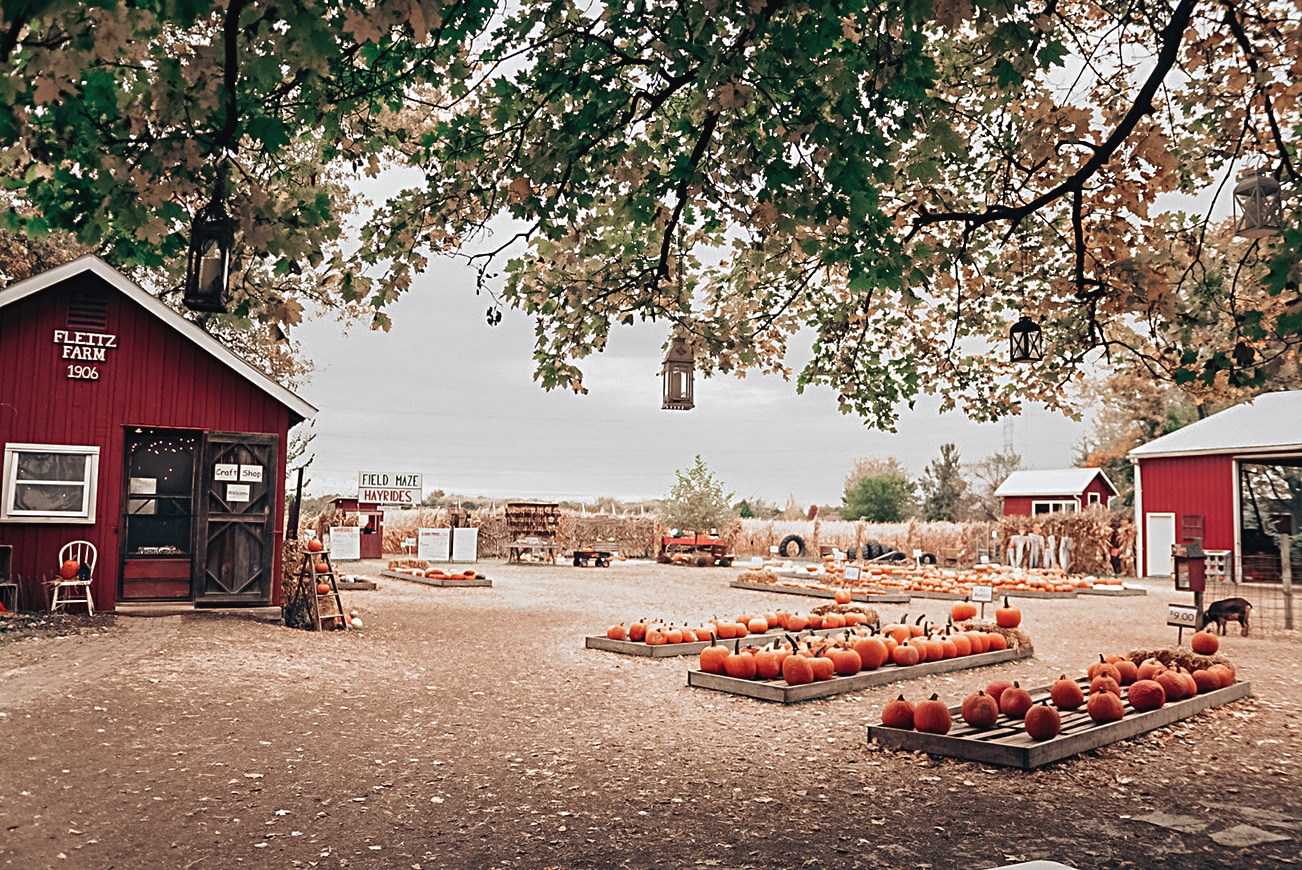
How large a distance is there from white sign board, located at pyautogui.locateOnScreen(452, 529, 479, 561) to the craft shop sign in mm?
17446

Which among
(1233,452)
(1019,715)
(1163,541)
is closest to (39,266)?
(1019,715)

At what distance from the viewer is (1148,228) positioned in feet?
23.3

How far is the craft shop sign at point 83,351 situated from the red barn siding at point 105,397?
7 centimetres

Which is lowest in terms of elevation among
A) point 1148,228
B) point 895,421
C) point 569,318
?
point 895,421

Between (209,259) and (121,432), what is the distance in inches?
404

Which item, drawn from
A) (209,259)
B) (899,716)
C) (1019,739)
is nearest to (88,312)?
(209,259)

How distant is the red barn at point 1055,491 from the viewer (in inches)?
1377

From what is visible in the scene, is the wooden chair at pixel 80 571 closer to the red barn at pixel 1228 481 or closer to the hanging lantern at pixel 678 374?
the hanging lantern at pixel 678 374

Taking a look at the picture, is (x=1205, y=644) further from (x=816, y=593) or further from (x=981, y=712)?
(x=816, y=593)

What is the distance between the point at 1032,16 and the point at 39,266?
22.4m

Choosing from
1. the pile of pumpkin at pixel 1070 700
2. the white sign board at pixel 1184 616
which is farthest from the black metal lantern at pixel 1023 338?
the white sign board at pixel 1184 616

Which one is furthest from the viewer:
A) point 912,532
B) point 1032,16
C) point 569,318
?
point 912,532

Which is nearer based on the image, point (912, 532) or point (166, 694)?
point (166, 694)

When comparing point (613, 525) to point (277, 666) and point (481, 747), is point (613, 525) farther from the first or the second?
point (481, 747)
